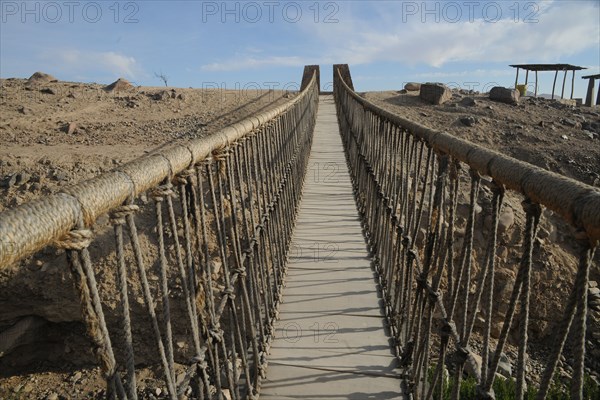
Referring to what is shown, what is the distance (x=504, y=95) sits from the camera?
18047 mm

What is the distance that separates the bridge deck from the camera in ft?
8.09

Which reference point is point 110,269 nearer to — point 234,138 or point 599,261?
point 234,138

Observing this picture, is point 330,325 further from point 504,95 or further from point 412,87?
point 412,87

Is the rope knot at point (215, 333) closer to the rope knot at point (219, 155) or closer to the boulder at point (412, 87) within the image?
the rope knot at point (219, 155)

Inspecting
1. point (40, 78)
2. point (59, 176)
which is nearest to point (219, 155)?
point (59, 176)

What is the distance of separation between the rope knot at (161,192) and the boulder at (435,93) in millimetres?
17513

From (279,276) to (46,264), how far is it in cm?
523

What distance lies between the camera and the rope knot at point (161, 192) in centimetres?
140

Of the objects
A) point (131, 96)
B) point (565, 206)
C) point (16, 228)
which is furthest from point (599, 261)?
point (131, 96)

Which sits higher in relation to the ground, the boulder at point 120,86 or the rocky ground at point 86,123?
the boulder at point 120,86

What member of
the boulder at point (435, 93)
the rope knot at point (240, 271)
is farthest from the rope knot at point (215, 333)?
the boulder at point (435, 93)

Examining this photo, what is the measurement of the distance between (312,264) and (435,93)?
15.5 meters

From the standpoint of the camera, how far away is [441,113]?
16.0 meters

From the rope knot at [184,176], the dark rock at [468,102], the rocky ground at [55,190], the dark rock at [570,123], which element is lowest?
the rocky ground at [55,190]
